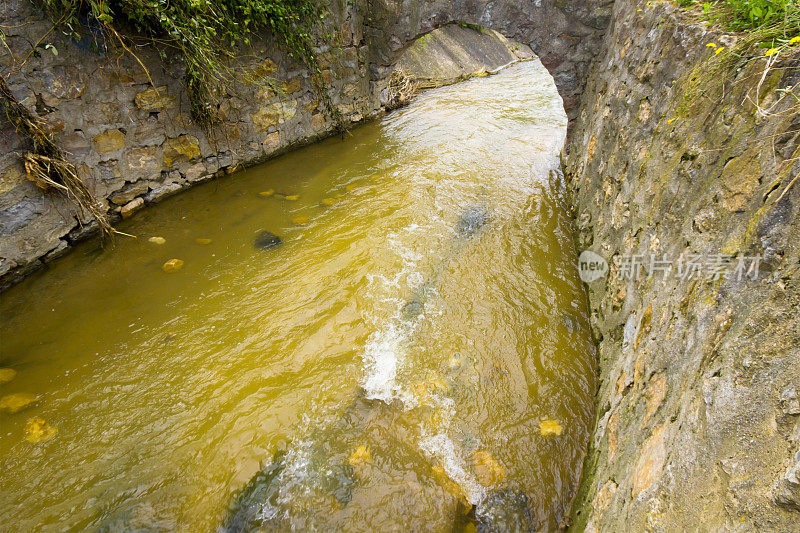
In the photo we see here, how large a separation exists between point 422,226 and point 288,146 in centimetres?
272

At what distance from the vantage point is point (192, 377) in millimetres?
2666

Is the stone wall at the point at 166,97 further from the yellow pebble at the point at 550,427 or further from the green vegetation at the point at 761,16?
the yellow pebble at the point at 550,427

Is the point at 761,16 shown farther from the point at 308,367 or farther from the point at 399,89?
the point at 399,89

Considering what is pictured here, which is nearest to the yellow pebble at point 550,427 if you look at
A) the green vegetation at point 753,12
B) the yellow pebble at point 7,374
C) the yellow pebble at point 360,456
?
the yellow pebble at point 360,456

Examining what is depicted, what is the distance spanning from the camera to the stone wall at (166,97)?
3.22 metres

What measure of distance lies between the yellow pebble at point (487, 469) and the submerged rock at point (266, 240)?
276 cm

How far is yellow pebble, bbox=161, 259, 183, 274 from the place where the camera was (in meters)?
3.50

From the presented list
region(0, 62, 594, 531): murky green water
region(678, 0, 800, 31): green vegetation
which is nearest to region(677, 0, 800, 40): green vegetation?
region(678, 0, 800, 31): green vegetation

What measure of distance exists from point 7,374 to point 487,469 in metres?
3.35

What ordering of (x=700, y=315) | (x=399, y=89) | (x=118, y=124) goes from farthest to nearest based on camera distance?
(x=399, y=89) → (x=118, y=124) → (x=700, y=315)

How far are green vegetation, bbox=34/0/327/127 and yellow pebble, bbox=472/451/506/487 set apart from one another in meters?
4.56

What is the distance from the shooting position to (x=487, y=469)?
215cm

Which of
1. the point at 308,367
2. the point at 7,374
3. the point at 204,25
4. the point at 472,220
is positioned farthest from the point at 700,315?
the point at 204,25

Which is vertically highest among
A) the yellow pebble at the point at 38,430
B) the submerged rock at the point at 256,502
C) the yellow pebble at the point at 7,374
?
the yellow pebble at the point at 7,374
